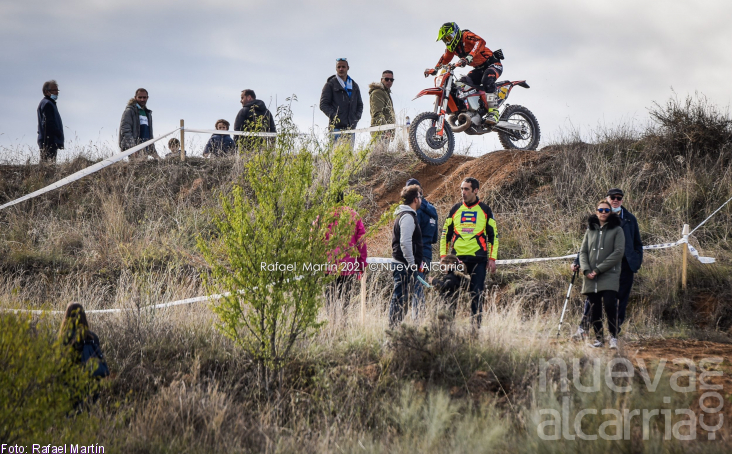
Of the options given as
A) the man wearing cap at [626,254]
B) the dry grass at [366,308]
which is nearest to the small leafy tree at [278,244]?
the dry grass at [366,308]

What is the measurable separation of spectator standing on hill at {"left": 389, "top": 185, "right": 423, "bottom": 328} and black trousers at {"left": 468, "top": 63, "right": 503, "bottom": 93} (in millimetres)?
4754

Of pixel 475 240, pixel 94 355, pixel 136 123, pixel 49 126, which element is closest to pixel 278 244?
pixel 94 355

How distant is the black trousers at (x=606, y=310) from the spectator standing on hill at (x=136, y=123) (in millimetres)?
11189

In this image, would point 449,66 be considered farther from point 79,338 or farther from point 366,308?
point 79,338

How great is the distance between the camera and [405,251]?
646cm

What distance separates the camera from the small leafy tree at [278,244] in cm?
519

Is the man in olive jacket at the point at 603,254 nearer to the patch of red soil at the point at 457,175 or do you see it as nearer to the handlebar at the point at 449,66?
the patch of red soil at the point at 457,175

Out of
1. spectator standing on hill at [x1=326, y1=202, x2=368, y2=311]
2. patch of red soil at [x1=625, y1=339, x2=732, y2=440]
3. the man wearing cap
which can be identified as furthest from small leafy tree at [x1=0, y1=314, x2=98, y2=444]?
the man wearing cap

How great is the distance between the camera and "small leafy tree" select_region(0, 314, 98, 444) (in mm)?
3701

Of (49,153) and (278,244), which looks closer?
(278,244)

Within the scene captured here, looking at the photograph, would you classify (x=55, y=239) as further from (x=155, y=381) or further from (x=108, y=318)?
(x=155, y=381)

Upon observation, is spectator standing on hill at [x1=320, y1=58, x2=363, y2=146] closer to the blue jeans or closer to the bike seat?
the bike seat

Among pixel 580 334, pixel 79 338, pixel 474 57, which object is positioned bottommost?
pixel 580 334

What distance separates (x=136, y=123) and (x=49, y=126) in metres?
2.10
